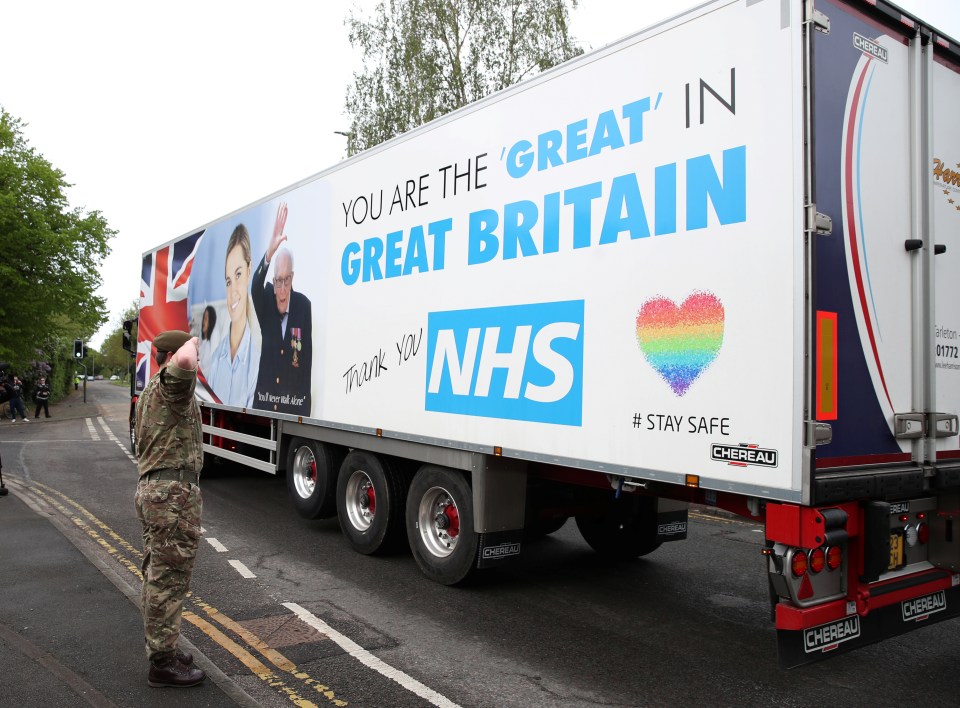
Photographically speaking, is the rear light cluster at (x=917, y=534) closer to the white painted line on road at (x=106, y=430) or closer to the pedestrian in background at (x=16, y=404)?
the white painted line on road at (x=106, y=430)

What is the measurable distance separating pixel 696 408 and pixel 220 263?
789cm

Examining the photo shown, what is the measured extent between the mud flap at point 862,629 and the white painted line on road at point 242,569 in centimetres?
426

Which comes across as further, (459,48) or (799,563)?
(459,48)

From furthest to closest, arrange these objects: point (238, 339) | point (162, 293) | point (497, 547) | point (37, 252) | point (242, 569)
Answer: point (37, 252) → point (162, 293) → point (238, 339) → point (242, 569) → point (497, 547)

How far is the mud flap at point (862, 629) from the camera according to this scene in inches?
145

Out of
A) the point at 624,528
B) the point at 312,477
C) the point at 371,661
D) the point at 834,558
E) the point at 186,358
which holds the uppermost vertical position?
the point at 186,358

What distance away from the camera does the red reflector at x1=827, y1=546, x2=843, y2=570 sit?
3.80m

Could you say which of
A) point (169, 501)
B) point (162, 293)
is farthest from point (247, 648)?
point (162, 293)

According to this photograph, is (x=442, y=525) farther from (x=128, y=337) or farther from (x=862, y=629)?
(x=128, y=337)

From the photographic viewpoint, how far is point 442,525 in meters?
6.18

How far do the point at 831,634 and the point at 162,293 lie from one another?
11442mm

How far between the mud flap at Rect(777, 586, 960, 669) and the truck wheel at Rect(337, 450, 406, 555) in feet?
12.3

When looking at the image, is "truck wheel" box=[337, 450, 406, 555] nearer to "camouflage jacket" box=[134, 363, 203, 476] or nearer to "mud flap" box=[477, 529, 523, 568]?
"mud flap" box=[477, 529, 523, 568]

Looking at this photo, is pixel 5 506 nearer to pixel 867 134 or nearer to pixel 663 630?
pixel 663 630
